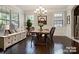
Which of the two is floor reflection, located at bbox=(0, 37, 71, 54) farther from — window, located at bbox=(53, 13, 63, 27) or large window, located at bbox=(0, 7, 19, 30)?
large window, located at bbox=(0, 7, 19, 30)

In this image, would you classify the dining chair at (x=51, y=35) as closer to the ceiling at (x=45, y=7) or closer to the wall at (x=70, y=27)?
the wall at (x=70, y=27)

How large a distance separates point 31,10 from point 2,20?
55 cm

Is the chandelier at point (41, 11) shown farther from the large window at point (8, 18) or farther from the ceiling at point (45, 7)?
the large window at point (8, 18)

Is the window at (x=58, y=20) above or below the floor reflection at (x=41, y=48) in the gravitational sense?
above

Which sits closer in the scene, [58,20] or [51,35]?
[58,20]

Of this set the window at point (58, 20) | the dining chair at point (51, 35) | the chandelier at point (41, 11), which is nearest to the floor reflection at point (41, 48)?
the dining chair at point (51, 35)

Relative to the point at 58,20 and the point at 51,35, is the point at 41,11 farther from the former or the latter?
the point at 51,35

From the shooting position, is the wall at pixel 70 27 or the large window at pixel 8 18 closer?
the large window at pixel 8 18

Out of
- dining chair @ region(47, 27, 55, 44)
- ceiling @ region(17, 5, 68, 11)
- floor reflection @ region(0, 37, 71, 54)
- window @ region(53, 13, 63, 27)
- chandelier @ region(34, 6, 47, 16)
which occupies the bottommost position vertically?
floor reflection @ region(0, 37, 71, 54)

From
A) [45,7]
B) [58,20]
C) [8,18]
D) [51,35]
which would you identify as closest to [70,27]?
[58,20]

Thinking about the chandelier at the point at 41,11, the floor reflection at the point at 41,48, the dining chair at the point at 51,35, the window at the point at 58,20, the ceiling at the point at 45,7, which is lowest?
the floor reflection at the point at 41,48

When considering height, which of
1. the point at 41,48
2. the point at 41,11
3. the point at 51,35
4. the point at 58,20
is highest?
the point at 41,11

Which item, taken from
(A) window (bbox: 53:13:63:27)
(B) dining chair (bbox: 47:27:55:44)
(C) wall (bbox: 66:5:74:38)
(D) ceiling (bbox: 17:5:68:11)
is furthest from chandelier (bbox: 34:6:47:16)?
(C) wall (bbox: 66:5:74:38)

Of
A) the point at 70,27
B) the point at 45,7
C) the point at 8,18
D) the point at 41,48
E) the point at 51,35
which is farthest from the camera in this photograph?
the point at 41,48
